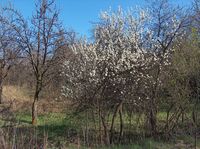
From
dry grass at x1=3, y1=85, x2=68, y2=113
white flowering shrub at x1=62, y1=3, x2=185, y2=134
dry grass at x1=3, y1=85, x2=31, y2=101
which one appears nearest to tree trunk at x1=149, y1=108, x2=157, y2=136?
white flowering shrub at x1=62, y1=3, x2=185, y2=134

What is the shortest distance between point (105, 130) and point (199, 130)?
3.72m

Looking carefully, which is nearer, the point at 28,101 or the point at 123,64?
the point at 123,64

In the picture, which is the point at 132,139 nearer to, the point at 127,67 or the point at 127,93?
the point at 127,93

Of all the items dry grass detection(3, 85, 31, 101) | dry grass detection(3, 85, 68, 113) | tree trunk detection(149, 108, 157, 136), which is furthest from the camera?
dry grass detection(3, 85, 31, 101)

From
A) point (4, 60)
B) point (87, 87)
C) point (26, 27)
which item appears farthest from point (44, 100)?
point (87, 87)

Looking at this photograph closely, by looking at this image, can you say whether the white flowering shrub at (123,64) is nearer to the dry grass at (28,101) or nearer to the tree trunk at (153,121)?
the tree trunk at (153,121)

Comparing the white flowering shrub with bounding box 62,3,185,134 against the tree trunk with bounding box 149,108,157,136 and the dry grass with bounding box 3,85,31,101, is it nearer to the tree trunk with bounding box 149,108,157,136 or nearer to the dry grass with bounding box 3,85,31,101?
the tree trunk with bounding box 149,108,157,136

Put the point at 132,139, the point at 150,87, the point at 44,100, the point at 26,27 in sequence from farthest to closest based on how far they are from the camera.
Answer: the point at 44,100 → the point at 26,27 → the point at 150,87 → the point at 132,139

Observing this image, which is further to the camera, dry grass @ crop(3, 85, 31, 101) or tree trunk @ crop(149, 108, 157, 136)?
dry grass @ crop(3, 85, 31, 101)

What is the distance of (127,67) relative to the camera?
1633cm

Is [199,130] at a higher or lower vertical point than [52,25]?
lower

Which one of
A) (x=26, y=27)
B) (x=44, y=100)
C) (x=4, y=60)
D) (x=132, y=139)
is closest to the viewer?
(x=132, y=139)

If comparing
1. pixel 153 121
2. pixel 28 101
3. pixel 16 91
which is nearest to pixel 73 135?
pixel 153 121

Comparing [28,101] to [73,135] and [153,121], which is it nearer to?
[73,135]
